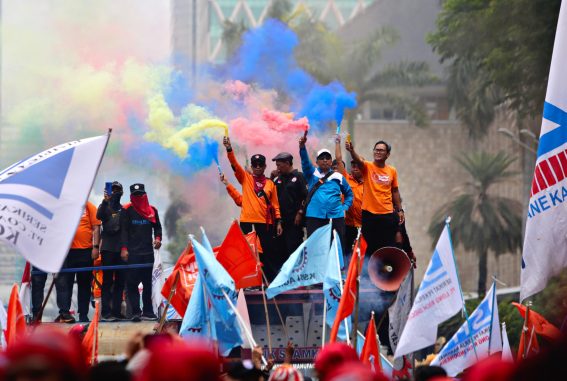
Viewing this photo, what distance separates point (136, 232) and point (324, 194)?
2417mm

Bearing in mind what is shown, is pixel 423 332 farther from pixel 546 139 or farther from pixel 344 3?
pixel 344 3

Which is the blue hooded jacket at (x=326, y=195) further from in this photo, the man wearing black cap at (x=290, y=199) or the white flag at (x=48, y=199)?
the white flag at (x=48, y=199)

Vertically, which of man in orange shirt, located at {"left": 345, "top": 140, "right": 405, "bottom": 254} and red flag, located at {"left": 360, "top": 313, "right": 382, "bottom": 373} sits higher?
man in orange shirt, located at {"left": 345, "top": 140, "right": 405, "bottom": 254}

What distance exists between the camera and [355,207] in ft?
53.5

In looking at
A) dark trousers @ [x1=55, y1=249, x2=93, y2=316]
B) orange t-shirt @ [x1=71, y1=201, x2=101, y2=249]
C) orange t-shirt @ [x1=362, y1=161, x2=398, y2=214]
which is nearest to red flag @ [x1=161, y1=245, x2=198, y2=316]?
dark trousers @ [x1=55, y1=249, x2=93, y2=316]

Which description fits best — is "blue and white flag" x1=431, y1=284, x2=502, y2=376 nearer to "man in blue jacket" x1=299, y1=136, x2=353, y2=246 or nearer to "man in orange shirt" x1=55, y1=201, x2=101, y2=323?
"man in blue jacket" x1=299, y1=136, x2=353, y2=246

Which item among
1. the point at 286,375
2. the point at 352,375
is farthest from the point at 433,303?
the point at 352,375

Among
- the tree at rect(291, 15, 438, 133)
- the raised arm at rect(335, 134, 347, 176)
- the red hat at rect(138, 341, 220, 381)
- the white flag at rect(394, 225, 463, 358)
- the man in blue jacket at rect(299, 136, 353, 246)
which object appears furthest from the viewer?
the tree at rect(291, 15, 438, 133)

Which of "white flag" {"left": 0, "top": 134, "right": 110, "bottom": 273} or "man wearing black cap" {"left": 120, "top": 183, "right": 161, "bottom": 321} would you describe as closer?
Answer: "white flag" {"left": 0, "top": 134, "right": 110, "bottom": 273}

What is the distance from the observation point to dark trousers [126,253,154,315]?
1617cm

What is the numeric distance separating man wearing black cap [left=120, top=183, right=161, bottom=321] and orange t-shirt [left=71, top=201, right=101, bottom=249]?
1.24 ft

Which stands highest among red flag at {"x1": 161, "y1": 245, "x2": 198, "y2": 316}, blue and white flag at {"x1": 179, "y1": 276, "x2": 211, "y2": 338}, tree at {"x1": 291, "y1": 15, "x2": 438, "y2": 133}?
tree at {"x1": 291, "y1": 15, "x2": 438, "y2": 133}

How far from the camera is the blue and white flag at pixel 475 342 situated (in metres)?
13.8

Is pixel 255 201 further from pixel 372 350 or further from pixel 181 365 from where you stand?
pixel 181 365
